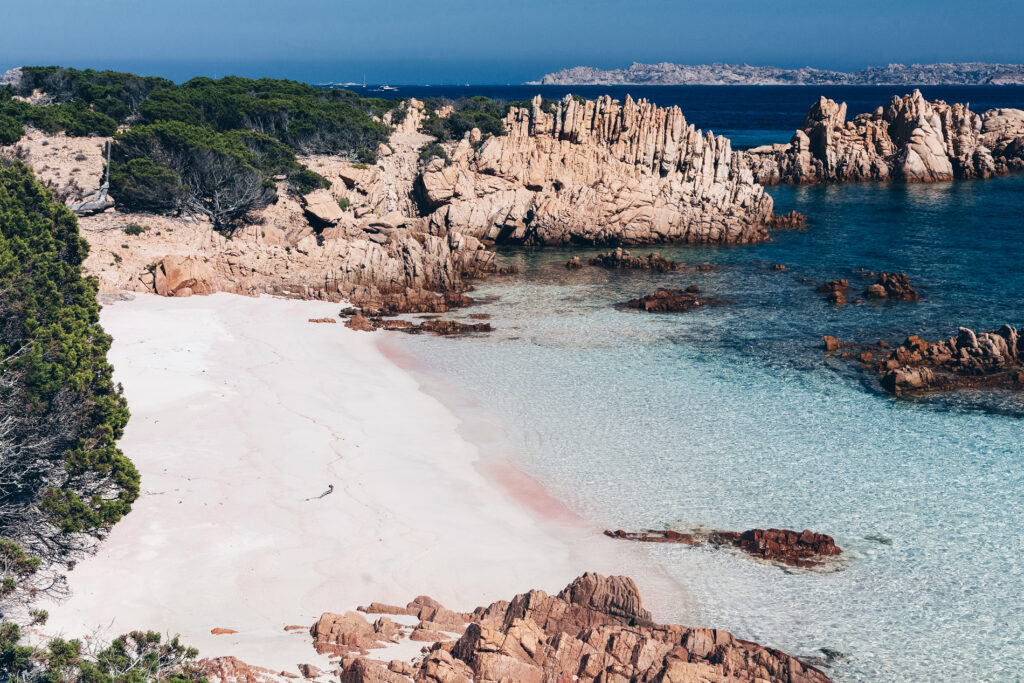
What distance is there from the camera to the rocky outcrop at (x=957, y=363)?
87.6ft

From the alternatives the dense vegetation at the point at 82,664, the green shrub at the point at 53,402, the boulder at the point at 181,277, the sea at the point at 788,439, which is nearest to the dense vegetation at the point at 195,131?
the boulder at the point at 181,277

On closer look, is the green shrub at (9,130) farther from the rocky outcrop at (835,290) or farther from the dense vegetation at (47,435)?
the rocky outcrop at (835,290)

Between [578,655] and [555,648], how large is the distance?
357 millimetres

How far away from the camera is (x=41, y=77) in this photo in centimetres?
Result: 6181

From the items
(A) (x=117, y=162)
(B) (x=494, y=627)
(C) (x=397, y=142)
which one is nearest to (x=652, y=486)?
(B) (x=494, y=627)

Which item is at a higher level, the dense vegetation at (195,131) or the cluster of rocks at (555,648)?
the dense vegetation at (195,131)

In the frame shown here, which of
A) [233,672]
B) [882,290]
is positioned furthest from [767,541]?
[882,290]

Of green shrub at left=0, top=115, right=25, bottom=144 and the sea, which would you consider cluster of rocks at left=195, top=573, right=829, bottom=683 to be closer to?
the sea

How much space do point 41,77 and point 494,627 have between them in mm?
65613

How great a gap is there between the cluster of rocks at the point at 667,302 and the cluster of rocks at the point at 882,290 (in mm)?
5341

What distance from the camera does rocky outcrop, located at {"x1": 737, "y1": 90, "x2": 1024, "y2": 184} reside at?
76.2m

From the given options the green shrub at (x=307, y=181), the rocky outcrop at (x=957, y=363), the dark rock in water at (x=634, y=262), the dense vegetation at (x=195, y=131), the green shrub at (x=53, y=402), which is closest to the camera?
the green shrub at (x=53, y=402)

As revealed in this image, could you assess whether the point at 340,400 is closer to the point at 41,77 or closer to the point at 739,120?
the point at 41,77

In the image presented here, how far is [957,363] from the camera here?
28016 mm
